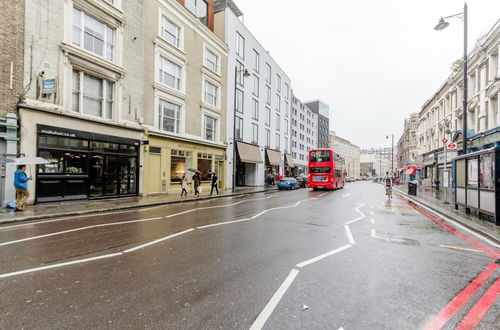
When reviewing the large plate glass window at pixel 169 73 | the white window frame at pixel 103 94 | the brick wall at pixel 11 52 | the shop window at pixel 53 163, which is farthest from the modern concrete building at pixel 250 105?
the brick wall at pixel 11 52

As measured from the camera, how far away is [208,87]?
24266 millimetres

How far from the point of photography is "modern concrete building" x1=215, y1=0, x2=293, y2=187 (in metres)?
27.2

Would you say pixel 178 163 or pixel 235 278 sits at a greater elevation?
pixel 178 163

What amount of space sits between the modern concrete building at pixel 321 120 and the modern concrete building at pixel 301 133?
240 inches

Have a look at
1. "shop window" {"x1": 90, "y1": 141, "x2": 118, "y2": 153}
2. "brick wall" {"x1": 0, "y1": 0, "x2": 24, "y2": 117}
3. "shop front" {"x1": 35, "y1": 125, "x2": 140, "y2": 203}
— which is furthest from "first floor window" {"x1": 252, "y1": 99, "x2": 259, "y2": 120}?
"brick wall" {"x1": 0, "y1": 0, "x2": 24, "y2": 117}

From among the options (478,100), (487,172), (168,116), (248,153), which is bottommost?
(487,172)

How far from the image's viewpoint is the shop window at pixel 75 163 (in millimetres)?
Answer: 12855

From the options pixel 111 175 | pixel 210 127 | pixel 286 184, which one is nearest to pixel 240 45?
pixel 210 127

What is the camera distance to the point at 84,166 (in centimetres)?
1370

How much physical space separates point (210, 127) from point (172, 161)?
6.37 metres

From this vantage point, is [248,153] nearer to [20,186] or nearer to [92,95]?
[92,95]

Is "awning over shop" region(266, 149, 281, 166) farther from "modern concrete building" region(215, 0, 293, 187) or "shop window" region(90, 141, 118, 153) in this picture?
"shop window" region(90, 141, 118, 153)

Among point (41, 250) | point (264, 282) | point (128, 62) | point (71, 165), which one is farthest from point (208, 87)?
point (264, 282)

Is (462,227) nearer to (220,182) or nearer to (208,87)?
(220,182)
